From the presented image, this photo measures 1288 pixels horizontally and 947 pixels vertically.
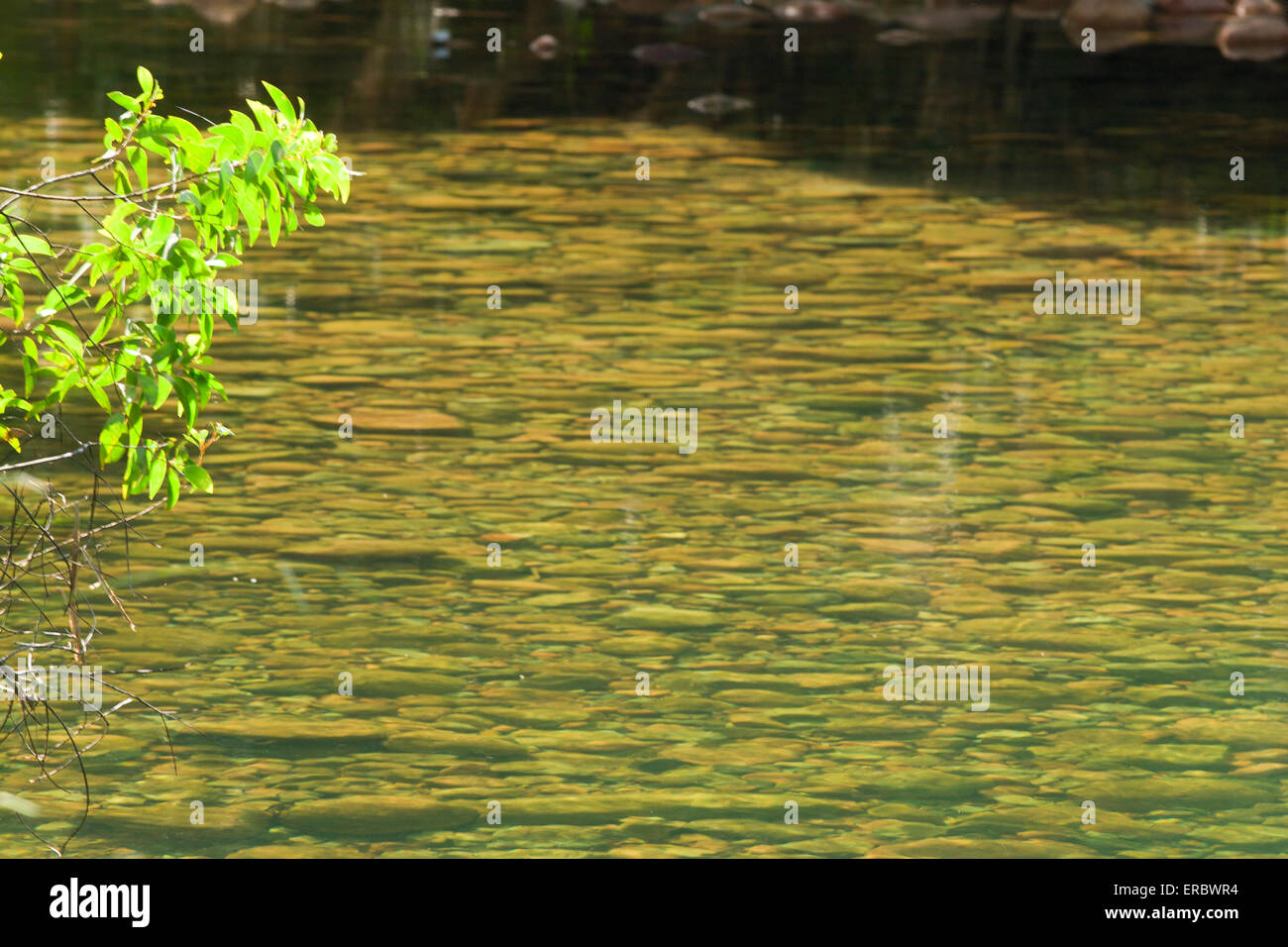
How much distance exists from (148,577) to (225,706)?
102 centimetres

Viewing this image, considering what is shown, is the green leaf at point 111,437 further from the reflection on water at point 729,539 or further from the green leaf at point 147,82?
the reflection on water at point 729,539

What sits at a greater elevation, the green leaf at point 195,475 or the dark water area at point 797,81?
the dark water area at point 797,81

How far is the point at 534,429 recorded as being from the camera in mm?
7727

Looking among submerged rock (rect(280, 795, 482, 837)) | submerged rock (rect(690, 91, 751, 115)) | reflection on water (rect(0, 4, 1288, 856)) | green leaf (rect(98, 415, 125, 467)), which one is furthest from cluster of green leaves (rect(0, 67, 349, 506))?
submerged rock (rect(690, 91, 751, 115))

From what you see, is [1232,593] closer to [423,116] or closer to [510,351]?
[510,351]

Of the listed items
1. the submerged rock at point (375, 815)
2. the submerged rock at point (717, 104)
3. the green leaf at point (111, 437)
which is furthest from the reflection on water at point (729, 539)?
the submerged rock at point (717, 104)

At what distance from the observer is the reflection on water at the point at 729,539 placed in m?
4.90

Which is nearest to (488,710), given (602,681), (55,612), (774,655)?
(602,681)

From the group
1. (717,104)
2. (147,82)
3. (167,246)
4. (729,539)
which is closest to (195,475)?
(167,246)

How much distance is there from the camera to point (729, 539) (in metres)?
6.64

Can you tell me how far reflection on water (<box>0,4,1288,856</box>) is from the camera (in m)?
4.90

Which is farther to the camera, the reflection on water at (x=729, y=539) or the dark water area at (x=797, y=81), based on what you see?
the dark water area at (x=797, y=81)

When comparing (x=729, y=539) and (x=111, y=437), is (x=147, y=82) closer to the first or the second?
(x=111, y=437)

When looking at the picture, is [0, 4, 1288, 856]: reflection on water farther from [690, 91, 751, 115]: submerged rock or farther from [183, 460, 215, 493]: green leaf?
[690, 91, 751, 115]: submerged rock
